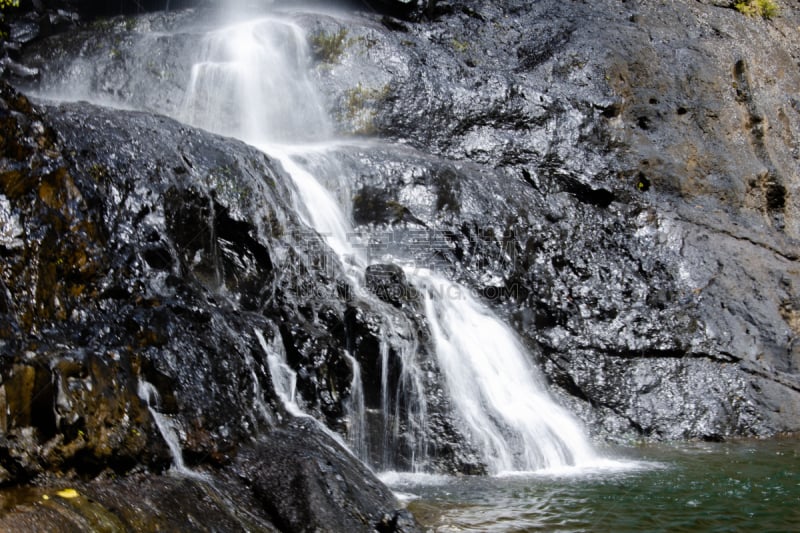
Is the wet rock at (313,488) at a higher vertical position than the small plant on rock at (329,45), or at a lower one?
lower

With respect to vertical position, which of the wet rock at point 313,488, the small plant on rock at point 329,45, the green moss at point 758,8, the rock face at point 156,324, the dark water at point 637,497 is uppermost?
the green moss at point 758,8

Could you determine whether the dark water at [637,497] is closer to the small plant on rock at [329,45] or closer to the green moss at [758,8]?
the small plant on rock at [329,45]

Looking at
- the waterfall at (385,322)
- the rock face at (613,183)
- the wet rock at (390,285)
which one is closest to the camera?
the waterfall at (385,322)

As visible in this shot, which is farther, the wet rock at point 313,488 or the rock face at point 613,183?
the rock face at point 613,183

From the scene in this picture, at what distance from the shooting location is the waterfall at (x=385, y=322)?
22.7 ft

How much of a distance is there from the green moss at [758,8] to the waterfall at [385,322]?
28.2 ft

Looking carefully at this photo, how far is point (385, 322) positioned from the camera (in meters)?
7.12

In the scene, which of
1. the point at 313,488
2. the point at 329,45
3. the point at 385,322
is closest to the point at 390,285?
the point at 385,322

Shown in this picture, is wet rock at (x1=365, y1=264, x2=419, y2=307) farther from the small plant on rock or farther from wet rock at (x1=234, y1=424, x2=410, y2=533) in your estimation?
the small plant on rock

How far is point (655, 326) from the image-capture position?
904cm

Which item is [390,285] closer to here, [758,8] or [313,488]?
[313,488]

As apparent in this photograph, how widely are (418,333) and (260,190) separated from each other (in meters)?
2.40

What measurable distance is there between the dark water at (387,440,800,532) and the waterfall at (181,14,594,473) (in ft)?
1.79

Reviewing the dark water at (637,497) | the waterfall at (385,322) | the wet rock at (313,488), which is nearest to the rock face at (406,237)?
the wet rock at (313,488)
